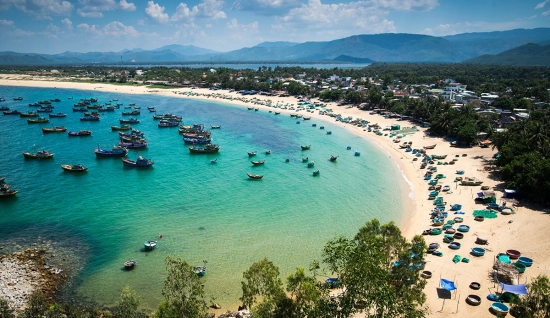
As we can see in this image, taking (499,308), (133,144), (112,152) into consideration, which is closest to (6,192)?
(112,152)

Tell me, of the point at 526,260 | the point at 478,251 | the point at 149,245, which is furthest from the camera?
the point at 149,245

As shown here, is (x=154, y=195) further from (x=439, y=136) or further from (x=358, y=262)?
(x=439, y=136)

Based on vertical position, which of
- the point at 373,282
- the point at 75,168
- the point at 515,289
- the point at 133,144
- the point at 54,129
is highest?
the point at 373,282

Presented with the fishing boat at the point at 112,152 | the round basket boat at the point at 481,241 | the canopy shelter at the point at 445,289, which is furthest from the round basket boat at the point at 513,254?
the fishing boat at the point at 112,152

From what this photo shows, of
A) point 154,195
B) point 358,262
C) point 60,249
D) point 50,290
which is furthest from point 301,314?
point 154,195

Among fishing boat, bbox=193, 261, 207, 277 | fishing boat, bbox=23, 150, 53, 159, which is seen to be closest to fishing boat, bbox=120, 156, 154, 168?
fishing boat, bbox=23, 150, 53, 159

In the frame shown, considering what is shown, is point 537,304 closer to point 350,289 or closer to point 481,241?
point 350,289
